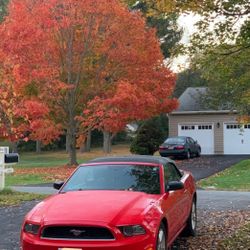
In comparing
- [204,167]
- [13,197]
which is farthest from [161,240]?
[204,167]

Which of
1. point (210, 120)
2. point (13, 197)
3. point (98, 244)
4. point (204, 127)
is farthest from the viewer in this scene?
point (204, 127)

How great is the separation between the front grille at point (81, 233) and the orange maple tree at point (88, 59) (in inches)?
800

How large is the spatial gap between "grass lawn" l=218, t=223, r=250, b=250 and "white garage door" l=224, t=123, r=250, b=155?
1166 inches

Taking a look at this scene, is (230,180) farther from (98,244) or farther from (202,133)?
(202,133)

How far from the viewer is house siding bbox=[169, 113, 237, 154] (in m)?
39.6

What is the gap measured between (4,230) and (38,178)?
1387 centimetres

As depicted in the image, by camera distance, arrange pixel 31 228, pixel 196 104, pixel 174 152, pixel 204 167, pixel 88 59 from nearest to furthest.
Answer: pixel 31 228, pixel 204 167, pixel 88 59, pixel 174 152, pixel 196 104

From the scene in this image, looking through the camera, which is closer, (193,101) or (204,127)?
(204,127)

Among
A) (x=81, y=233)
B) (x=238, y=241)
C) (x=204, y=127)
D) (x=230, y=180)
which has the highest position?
(x=204, y=127)

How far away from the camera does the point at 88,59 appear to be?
29.4m

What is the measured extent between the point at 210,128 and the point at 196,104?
2.39 meters

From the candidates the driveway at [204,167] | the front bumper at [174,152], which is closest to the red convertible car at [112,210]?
the driveway at [204,167]

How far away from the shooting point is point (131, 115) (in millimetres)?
27875

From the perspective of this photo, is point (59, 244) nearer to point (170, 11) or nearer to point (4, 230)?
point (4, 230)
